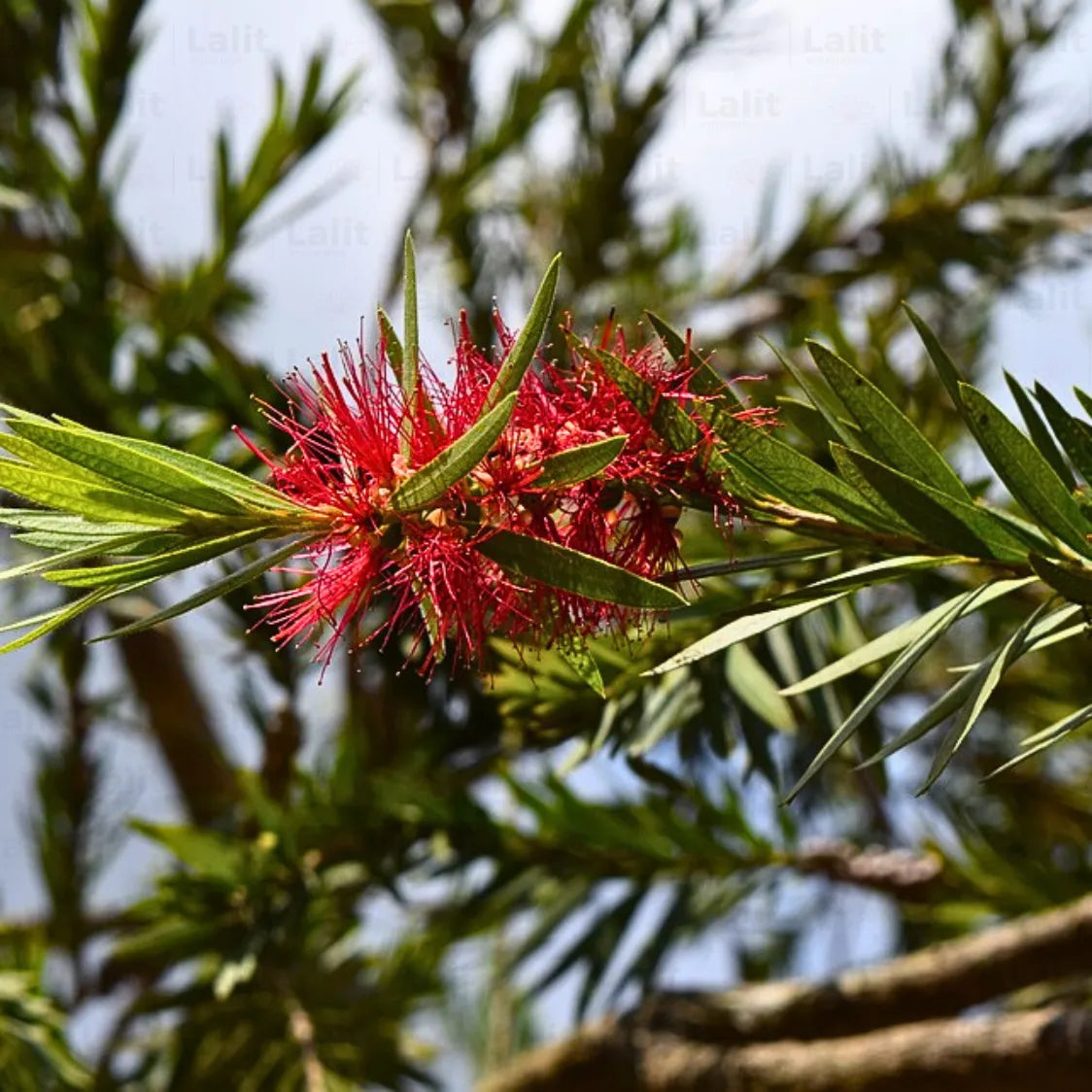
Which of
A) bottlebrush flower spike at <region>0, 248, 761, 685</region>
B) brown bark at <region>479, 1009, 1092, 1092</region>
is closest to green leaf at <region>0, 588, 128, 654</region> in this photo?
bottlebrush flower spike at <region>0, 248, 761, 685</region>

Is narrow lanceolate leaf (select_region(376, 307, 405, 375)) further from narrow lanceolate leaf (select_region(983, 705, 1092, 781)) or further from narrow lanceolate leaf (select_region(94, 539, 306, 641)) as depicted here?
narrow lanceolate leaf (select_region(983, 705, 1092, 781))

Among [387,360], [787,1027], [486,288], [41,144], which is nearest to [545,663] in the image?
[387,360]

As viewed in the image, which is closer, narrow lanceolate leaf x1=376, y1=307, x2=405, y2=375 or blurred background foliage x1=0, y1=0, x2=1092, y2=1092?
narrow lanceolate leaf x1=376, y1=307, x2=405, y2=375

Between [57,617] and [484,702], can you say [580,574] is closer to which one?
[57,617]

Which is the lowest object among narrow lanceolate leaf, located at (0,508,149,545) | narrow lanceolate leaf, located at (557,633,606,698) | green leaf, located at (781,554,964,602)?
green leaf, located at (781,554,964,602)

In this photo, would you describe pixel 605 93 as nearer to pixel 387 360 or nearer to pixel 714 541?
pixel 714 541

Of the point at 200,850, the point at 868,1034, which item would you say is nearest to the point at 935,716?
the point at 200,850
